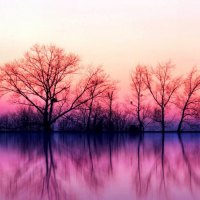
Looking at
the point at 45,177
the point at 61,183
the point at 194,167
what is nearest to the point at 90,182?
the point at 61,183

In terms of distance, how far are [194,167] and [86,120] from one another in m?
→ 24.8

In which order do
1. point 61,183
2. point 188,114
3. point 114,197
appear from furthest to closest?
point 188,114
point 61,183
point 114,197

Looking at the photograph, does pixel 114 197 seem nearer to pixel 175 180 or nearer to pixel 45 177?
pixel 175 180

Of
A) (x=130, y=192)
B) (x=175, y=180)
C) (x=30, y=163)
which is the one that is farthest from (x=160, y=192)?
(x=30, y=163)

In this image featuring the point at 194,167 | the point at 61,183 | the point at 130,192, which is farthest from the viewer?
the point at 194,167

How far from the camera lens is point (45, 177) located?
20.9 feet

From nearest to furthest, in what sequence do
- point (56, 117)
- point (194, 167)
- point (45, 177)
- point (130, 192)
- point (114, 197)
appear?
point (114, 197)
point (130, 192)
point (45, 177)
point (194, 167)
point (56, 117)

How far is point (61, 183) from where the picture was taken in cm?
570

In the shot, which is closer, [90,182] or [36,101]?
[90,182]

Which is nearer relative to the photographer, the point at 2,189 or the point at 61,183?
the point at 2,189

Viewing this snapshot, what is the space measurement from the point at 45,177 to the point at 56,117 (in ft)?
71.0

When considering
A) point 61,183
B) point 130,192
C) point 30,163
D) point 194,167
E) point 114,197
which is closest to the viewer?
point 114,197

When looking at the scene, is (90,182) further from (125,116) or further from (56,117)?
(125,116)

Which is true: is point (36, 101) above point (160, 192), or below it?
above
